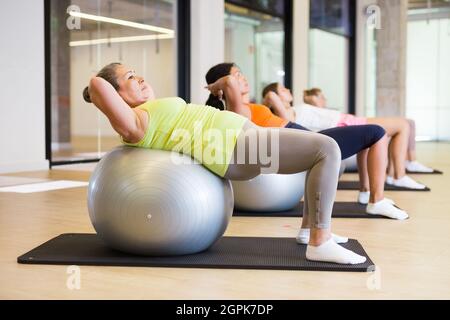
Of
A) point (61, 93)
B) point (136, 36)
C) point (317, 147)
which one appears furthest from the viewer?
point (136, 36)

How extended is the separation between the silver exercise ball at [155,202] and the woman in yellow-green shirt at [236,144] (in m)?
0.06

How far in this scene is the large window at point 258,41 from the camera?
829 cm

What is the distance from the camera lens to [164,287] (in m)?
1.91

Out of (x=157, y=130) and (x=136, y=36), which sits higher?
(x=136, y=36)

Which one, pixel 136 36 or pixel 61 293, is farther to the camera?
pixel 136 36

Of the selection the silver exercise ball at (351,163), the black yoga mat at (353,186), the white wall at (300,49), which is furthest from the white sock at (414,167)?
the white wall at (300,49)

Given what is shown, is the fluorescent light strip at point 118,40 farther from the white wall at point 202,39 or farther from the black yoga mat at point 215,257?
the black yoga mat at point 215,257

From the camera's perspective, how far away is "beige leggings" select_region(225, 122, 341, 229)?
2166 millimetres

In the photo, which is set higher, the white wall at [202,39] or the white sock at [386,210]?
the white wall at [202,39]

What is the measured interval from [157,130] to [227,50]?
609 cm

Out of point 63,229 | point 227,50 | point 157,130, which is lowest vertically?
point 63,229

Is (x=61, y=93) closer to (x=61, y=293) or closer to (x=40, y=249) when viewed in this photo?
(x=40, y=249)
